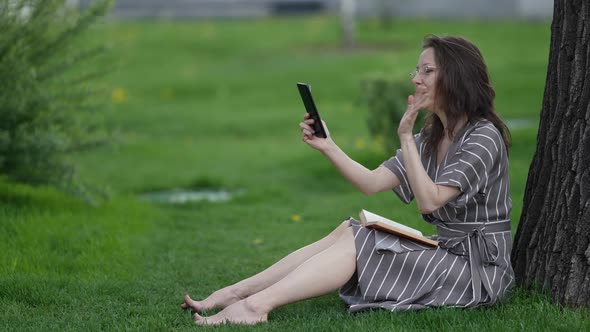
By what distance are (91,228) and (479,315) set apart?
10.7ft

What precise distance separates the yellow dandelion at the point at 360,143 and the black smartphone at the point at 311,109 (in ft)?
20.0

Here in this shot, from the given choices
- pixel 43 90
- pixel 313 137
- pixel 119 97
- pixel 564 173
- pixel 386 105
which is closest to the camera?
pixel 564 173

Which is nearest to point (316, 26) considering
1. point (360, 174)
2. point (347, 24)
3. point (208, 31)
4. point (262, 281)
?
point (208, 31)

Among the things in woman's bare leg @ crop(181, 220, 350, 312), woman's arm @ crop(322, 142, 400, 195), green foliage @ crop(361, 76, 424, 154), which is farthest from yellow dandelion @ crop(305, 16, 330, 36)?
woman's bare leg @ crop(181, 220, 350, 312)

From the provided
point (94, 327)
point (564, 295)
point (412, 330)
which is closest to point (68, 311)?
point (94, 327)

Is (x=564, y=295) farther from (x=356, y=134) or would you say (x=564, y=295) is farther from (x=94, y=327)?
(x=356, y=134)

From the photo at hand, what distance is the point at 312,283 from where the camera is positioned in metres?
3.99

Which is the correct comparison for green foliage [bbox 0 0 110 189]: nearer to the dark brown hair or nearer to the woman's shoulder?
the dark brown hair

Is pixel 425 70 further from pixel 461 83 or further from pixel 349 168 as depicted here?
pixel 349 168

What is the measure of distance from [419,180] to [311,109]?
0.64 m

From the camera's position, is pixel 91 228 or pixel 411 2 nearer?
pixel 91 228

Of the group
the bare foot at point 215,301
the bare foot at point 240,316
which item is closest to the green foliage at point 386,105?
the bare foot at point 215,301

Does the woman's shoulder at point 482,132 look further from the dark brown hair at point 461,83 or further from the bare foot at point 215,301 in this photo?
the bare foot at point 215,301

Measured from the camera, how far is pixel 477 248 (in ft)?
13.4
